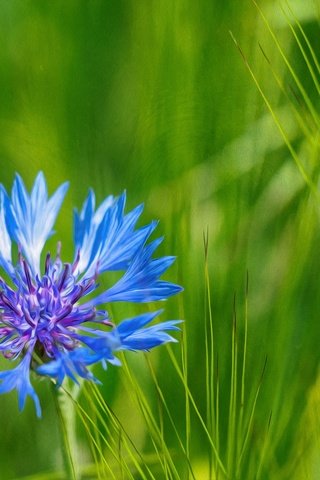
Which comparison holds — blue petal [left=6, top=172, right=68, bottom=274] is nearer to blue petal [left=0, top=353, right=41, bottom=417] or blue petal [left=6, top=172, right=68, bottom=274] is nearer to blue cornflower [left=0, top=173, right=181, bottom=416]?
blue cornflower [left=0, top=173, right=181, bottom=416]

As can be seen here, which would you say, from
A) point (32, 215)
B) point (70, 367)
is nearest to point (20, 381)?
point (70, 367)

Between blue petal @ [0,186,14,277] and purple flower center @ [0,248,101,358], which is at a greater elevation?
blue petal @ [0,186,14,277]

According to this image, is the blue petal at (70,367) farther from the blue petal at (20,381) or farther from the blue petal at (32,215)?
the blue petal at (32,215)

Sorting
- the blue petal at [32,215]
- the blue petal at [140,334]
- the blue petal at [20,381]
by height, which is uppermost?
the blue petal at [32,215]

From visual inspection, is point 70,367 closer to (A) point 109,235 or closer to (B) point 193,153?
(A) point 109,235

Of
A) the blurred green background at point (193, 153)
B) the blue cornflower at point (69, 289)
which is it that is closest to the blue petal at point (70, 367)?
the blue cornflower at point (69, 289)

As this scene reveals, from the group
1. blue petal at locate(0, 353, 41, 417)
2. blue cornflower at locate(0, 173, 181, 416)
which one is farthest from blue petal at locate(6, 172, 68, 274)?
blue petal at locate(0, 353, 41, 417)

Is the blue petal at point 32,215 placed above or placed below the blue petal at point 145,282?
above
